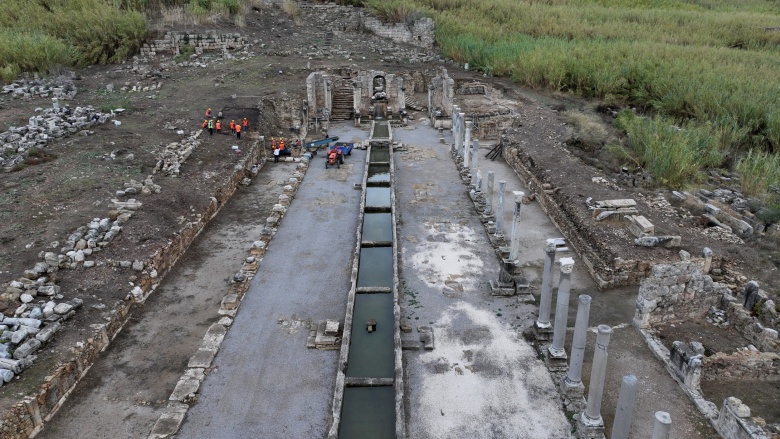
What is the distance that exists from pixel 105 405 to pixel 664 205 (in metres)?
16.0

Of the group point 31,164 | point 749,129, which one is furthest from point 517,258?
point 31,164

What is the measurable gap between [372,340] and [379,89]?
2219 centimetres

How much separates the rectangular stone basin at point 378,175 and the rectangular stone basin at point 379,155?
1.55 feet

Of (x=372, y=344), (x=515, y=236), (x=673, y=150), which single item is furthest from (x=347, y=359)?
(x=673, y=150)

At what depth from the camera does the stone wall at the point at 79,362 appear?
8.80 m

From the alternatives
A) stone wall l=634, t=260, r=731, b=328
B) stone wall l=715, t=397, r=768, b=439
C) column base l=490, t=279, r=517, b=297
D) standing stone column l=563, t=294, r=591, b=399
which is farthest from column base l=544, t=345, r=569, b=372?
stone wall l=715, t=397, r=768, b=439

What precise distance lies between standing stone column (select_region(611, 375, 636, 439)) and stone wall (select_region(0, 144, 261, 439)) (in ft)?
31.2

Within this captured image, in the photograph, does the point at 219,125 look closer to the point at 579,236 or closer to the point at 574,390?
the point at 579,236

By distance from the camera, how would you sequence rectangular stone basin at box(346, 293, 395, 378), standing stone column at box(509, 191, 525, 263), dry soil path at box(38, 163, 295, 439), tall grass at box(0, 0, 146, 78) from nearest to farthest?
dry soil path at box(38, 163, 295, 439) < rectangular stone basin at box(346, 293, 395, 378) < standing stone column at box(509, 191, 525, 263) < tall grass at box(0, 0, 146, 78)

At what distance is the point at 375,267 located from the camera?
15.6 m

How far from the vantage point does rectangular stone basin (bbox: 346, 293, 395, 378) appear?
37.7 feet

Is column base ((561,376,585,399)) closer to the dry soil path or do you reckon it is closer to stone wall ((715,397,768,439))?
stone wall ((715,397,768,439))

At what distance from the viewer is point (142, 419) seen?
969 centimetres

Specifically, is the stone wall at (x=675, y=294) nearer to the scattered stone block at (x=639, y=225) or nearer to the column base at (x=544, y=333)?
the column base at (x=544, y=333)
